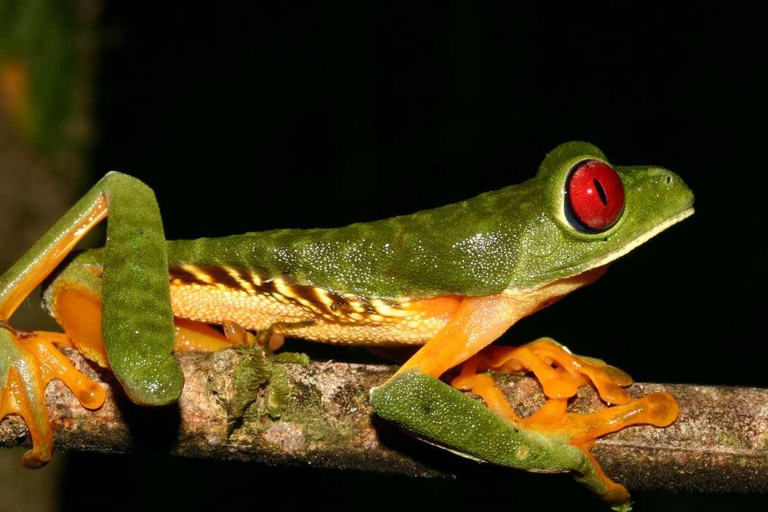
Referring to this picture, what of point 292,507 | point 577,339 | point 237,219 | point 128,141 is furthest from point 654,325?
point 128,141

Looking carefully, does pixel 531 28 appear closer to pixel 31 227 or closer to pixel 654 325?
pixel 654 325

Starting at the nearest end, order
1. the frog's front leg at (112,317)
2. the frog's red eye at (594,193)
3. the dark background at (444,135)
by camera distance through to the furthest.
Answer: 1. the frog's front leg at (112,317)
2. the frog's red eye at (594,193)
3. the dark background at (444,135)

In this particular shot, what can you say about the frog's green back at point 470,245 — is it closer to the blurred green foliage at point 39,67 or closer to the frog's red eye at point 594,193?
the frog's red eye at point 594,193

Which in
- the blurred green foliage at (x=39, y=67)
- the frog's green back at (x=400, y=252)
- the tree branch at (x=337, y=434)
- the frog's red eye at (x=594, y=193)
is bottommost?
the tree branch at (x=337, y=434)

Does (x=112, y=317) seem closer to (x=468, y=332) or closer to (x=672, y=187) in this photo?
(x=468, y=332)

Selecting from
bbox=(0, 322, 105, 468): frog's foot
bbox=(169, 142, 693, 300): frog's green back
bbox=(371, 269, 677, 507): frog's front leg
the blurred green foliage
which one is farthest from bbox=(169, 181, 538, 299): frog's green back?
the blurred green foliage

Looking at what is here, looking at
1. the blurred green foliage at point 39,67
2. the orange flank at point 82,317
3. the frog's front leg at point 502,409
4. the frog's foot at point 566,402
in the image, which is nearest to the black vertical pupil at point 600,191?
the frog's front leg at point 502,409

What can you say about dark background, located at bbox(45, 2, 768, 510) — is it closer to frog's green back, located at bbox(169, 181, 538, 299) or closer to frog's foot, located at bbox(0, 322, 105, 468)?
frog's green back, located at bbox(169, 181, 538, 299)
